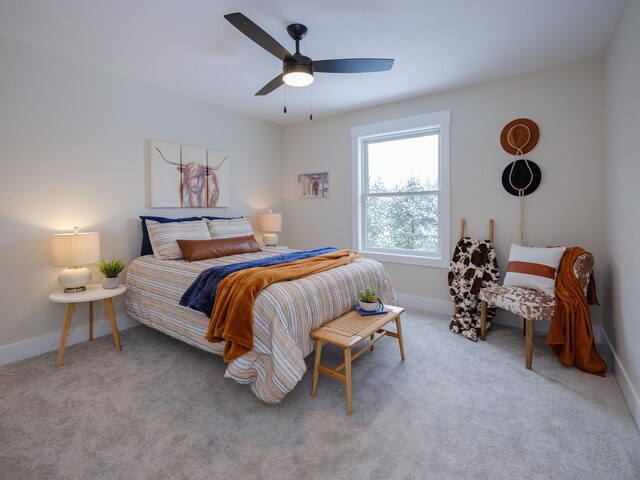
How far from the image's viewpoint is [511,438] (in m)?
1.76

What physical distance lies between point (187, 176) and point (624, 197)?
13.0ft

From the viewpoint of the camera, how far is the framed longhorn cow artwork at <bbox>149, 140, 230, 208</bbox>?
3576 millimetres

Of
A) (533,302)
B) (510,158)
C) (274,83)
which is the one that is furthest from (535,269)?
(274,83)

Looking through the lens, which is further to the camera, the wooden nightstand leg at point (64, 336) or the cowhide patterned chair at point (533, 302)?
the wooden nightstand leg at point (64, 336)

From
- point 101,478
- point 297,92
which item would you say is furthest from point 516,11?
point 101,478

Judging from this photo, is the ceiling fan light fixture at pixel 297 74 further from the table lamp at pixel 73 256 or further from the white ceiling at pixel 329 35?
the table lamp at pixel 73 256

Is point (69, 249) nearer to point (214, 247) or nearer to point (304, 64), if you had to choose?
point (214, 247)

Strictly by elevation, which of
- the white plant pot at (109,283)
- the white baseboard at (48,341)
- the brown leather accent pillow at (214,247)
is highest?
the brown leather accent pillow at (214,247)

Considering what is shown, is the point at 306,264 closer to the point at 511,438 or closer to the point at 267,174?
the point at 511,438

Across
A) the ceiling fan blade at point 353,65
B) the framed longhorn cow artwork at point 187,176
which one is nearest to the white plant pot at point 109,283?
the framed longhorn cow artwork at point 187,176

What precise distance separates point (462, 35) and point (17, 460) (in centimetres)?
382

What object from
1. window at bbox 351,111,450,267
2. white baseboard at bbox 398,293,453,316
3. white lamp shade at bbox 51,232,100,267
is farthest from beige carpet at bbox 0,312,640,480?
window at bbox 351,111,450,267

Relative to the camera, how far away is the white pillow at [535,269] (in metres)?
2.66

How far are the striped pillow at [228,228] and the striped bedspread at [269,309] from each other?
1.59ft
